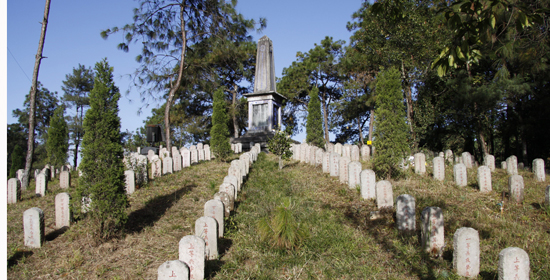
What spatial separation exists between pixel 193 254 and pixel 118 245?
224cm

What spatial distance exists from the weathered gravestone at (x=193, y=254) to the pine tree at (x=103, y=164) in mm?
2337

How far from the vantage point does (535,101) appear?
59.8 ft

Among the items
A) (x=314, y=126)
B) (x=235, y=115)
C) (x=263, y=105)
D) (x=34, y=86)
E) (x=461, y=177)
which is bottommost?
(x=461, y=177)

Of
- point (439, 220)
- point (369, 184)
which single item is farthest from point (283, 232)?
point (369, 184)

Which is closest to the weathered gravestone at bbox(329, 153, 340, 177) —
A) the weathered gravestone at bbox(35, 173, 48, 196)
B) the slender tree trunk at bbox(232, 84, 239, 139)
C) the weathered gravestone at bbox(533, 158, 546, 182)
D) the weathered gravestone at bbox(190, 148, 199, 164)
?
the weathered gravestone at bbox(533, 158, 546, 182)

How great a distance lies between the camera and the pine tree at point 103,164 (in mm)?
5832

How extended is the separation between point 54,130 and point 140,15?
706cm

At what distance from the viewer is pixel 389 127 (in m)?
9.73

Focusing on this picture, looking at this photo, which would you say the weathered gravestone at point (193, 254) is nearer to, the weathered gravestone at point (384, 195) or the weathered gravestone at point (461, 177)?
the weathered gravestone at point (384, 195)

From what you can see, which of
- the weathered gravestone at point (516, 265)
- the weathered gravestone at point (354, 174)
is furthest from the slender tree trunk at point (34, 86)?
the weathered gravestone at point (516, 265)

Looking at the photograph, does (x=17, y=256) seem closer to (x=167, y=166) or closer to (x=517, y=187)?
(x=167, y=166)

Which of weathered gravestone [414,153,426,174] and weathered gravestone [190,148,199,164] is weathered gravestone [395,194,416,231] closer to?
weathered gravestone [414,153,426,174]

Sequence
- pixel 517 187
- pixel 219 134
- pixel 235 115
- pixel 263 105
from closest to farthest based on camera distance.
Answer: pixel 517 187 < pixel 219 134 < pixel 263 105 < pixel 235 115

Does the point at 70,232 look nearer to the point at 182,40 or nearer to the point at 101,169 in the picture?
the point at 101,169
